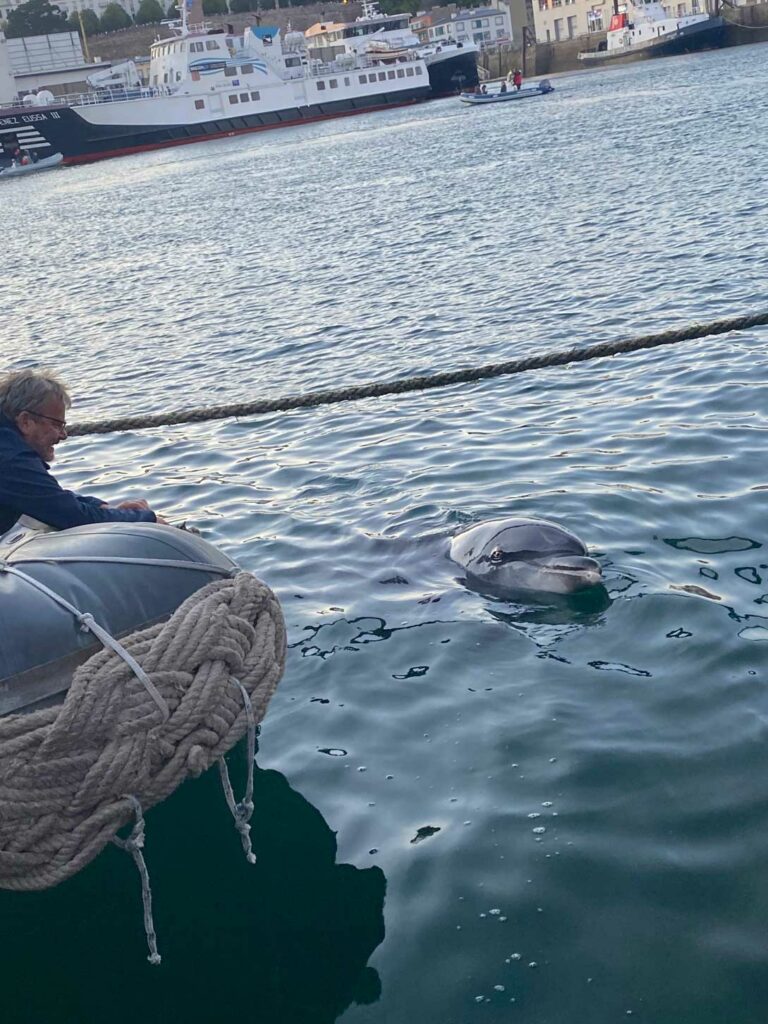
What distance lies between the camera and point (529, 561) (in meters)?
6.45

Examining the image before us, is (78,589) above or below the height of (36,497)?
below

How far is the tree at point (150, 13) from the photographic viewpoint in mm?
127438

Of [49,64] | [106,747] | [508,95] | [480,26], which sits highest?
[49,64]

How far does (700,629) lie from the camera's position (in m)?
5.67

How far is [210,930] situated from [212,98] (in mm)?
78868

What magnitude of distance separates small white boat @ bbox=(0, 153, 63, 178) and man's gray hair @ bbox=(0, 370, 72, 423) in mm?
73073

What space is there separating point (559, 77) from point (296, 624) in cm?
9057

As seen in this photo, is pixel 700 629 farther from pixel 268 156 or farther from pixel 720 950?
pixel 268 156

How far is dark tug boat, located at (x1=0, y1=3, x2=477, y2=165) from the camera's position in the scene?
73.8m

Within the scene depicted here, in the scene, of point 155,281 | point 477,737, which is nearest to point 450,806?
point 477,737

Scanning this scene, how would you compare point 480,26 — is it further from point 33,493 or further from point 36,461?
point 33,493

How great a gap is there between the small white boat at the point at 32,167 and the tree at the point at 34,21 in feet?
210

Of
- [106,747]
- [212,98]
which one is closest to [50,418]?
[106,747]

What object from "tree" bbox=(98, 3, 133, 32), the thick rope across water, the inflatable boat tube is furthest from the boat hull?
the inflatable boat tube
